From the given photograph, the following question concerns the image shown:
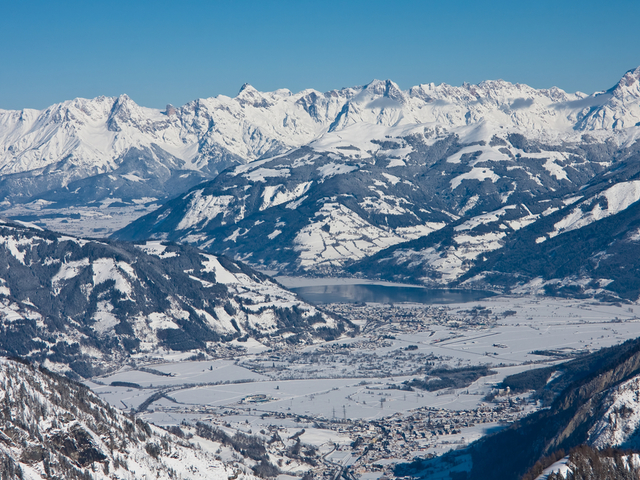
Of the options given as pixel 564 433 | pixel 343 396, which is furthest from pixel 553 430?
pixel 343 396

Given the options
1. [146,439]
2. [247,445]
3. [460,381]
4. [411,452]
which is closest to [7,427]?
[146,439]

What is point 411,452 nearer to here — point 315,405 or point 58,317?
point 315,405

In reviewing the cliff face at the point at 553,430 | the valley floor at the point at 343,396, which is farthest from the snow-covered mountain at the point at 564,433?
the valley floor at the point at 343,396

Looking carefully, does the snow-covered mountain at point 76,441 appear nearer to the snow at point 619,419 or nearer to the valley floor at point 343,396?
the valley floor at point 343,396

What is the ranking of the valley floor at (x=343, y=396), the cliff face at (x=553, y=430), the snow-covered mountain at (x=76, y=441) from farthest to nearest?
the valley floor at (x=343, y=396) → the cliff face at (x=553, y=430) → the snow-covered mountain at (x=76, y=441)

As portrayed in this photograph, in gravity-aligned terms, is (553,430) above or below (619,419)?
below

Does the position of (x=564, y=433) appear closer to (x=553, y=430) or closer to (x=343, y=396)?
(x=553, y=430)
